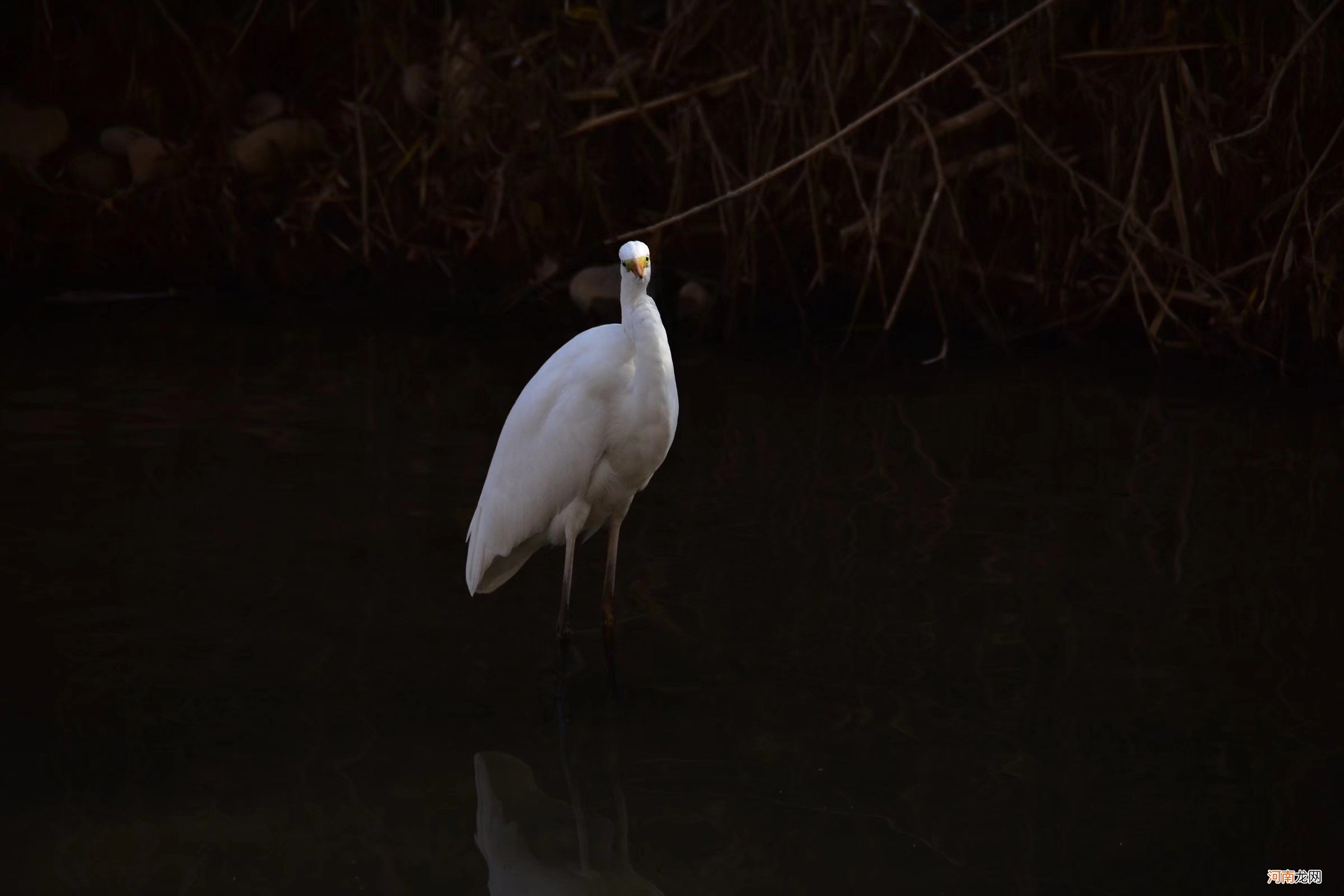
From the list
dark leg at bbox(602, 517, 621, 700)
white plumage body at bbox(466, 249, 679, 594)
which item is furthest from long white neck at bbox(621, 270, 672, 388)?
dark leg at bbox(602, 517, 621, 700)

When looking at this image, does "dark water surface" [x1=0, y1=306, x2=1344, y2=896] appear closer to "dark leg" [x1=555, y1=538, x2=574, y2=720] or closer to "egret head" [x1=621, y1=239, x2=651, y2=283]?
"dark leg" [x1=555, y1=538, x2=574, y2=720]

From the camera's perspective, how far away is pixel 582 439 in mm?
3178

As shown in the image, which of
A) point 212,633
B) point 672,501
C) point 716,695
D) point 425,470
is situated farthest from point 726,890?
point 425,470

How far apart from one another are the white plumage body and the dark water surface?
0.97ft

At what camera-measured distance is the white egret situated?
3100 mm

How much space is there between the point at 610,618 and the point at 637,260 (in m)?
0.78

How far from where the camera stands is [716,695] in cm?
315

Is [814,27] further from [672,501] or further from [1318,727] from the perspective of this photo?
[1318,727]

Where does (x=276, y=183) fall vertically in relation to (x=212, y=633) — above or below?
above

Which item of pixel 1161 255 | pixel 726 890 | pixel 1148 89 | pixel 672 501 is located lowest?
pixel 726 890

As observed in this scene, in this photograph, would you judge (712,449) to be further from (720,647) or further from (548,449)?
(548,449)

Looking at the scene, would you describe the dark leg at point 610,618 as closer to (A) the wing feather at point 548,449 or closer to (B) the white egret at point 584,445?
(B) the white egret at point 584,445

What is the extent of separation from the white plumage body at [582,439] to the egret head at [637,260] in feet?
0.06

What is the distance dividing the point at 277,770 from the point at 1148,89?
15.4 ft
